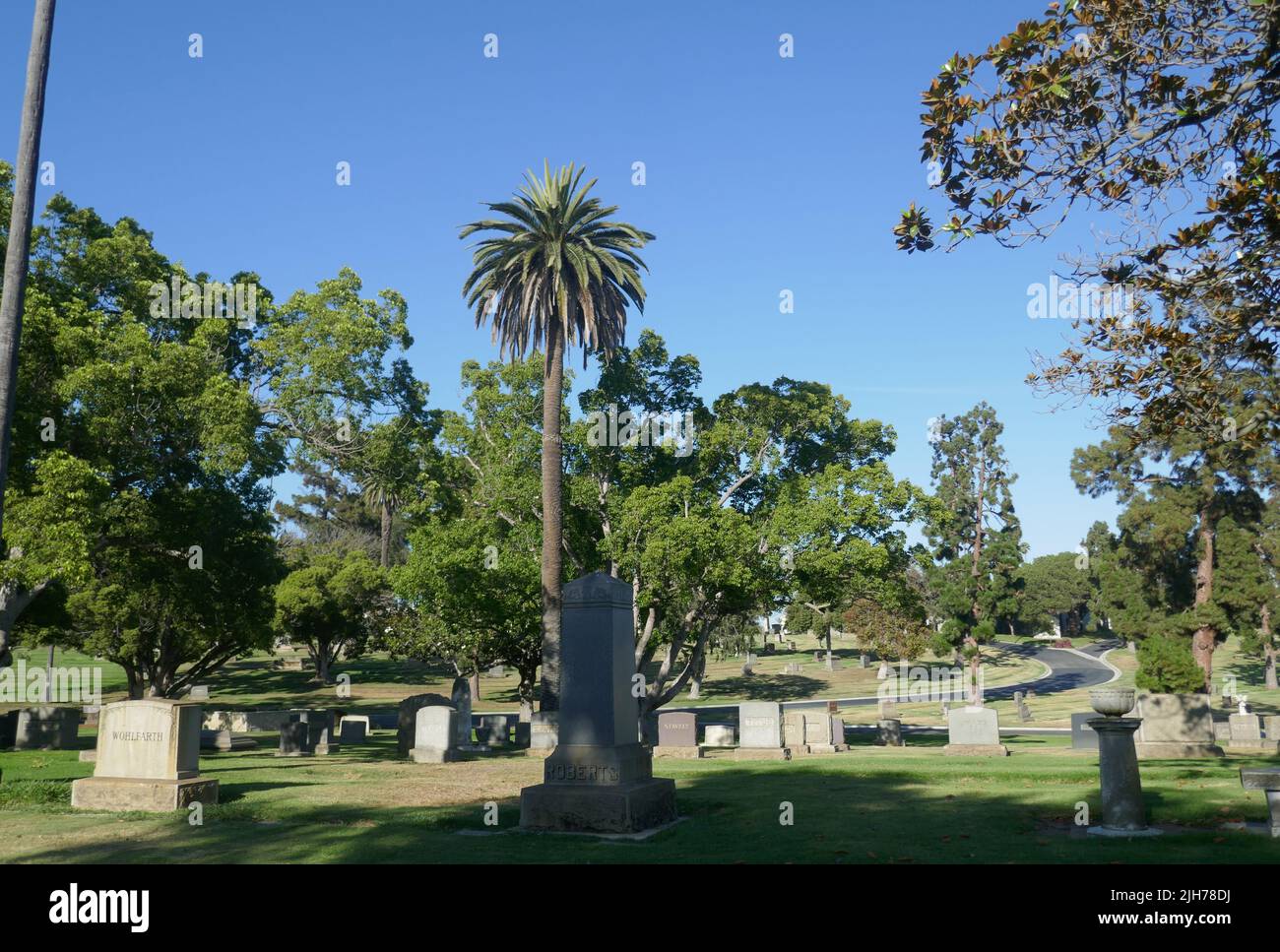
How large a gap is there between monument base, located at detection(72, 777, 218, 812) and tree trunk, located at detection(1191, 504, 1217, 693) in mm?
49277

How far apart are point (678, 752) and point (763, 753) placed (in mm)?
2547

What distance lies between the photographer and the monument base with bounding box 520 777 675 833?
1216 cm

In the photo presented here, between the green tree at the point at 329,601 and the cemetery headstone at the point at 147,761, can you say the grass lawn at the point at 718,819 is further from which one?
the green tree at the point at 329,601

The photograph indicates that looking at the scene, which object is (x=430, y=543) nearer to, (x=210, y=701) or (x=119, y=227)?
(x=119, y=227)

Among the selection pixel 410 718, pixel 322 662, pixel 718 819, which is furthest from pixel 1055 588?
pixel 718 819

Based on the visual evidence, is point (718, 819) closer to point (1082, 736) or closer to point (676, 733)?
point (676, 733)

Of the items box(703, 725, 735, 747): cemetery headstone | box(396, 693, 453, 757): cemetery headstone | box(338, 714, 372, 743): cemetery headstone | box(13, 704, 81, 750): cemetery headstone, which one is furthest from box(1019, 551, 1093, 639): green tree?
box(13, 704, 81, 750): cemetery headstone

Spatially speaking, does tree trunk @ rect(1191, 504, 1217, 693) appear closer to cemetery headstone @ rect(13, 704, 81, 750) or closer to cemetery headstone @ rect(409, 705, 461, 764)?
cemetery headstone @ rect(409, 705, 461, 764)

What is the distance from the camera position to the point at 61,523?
643 inches

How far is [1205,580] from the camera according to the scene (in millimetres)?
49656

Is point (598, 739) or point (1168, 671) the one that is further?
point (1168, 671)

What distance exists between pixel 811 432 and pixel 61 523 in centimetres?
2501

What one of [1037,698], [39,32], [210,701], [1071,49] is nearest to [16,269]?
[39,32]

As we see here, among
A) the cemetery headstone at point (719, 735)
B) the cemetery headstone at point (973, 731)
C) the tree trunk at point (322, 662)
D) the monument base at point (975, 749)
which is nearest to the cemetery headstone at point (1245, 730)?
the cemetery headstone at point (973, 731)
